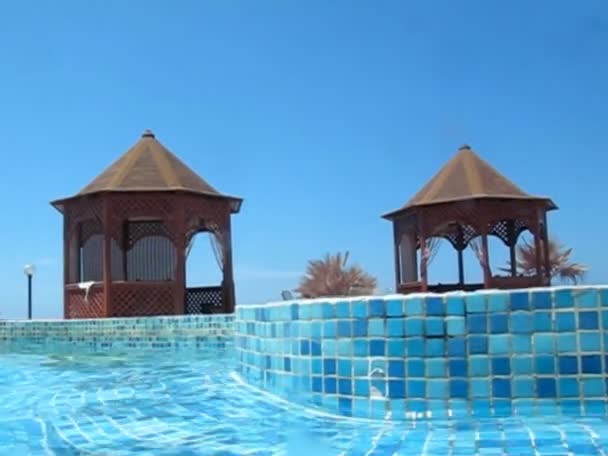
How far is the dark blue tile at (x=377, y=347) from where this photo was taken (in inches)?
153

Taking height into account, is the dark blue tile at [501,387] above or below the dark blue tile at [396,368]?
below

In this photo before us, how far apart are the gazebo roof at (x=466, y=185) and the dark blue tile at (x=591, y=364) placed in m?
14.0

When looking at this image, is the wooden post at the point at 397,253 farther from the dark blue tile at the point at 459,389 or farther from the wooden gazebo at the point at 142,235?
the dark blue tile at the point at 459,389

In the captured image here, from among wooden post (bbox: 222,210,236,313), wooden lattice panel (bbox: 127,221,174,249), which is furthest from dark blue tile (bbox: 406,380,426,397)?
wooden lattice panel (bbox: 127,221,174,249)

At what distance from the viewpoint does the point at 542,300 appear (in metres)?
3.72

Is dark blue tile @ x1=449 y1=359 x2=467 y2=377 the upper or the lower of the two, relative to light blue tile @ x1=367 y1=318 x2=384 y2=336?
lower

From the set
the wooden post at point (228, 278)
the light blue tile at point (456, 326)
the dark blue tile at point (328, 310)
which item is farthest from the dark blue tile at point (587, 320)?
the wooden post at point (228, 278)

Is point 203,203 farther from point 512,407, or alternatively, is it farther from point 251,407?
point 512,407

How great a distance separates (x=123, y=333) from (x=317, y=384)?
869 centimetres

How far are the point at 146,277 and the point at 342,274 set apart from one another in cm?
1007

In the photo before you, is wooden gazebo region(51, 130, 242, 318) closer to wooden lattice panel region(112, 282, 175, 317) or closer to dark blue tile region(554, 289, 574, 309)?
wooden lattice panel region(112, 282, 175, 317)

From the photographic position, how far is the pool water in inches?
125

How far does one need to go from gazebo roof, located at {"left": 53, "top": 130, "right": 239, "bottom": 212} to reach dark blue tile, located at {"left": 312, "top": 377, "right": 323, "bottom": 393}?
10.8m

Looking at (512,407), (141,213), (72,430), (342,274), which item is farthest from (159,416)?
(342,274)
